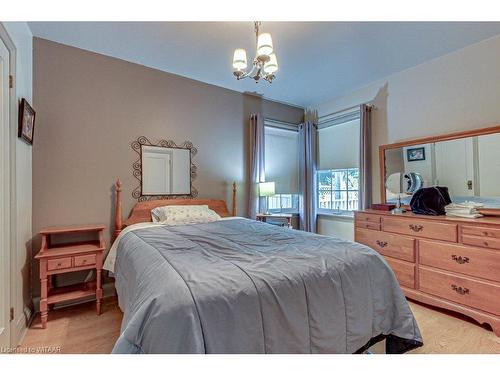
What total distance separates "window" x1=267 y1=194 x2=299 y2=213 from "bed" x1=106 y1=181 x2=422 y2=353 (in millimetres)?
2224

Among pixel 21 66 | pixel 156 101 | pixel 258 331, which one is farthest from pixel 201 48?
pixel 258 331

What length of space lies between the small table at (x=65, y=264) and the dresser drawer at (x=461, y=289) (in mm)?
3120

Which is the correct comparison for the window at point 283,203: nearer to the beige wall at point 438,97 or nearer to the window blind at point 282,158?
the window blind at point 282,158

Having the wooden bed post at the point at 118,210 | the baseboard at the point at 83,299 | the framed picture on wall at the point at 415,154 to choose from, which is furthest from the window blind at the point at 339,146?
the baseboard at the point at 83,299

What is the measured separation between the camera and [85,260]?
216 centimetres

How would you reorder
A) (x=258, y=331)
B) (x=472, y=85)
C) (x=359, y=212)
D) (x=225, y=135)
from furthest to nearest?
(x=225, y=135), (x=359, y=212), (x=472, y=85), (x=258, y=331)

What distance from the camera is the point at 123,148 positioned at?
9.04 ft

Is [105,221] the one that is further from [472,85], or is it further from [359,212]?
[472,85]

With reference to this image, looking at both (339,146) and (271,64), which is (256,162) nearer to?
(339,146)

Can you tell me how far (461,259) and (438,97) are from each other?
183 centimetres
